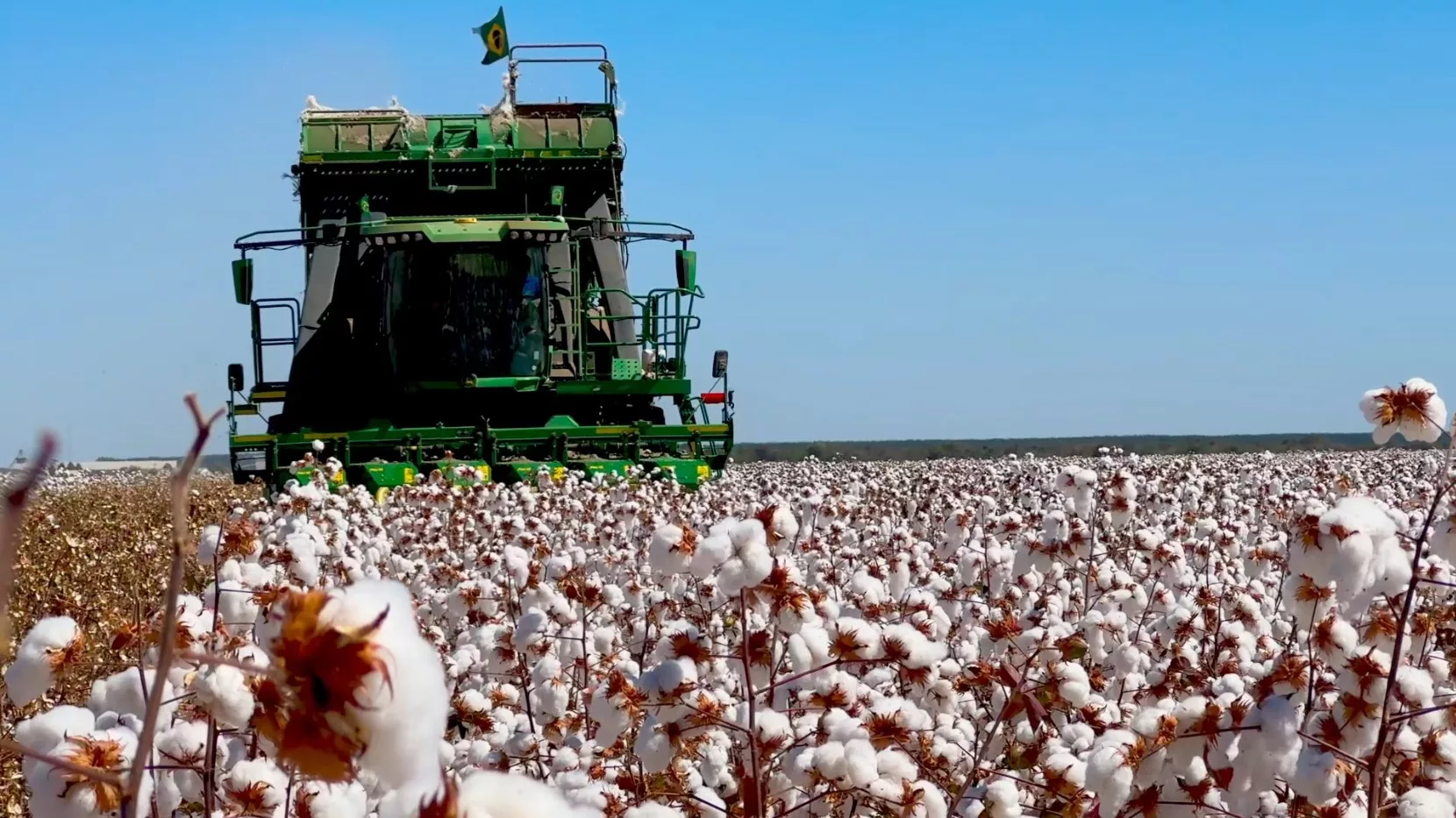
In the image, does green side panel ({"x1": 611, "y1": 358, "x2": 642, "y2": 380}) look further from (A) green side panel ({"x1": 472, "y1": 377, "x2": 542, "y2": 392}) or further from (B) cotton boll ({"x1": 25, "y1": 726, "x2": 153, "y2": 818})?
(B) cotton boll ({"x1": 25, "y1": 726, "x2": 153, "y2": 818})

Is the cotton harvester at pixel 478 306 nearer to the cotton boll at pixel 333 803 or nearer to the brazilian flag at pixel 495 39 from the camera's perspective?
the brazilian flag at pixel 495 39

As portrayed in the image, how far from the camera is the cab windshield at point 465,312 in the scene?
17656 mm

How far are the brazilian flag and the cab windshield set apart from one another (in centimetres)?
361

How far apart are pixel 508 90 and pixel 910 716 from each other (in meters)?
16.8

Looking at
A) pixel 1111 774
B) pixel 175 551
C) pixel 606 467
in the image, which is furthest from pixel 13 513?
pixel 606 467

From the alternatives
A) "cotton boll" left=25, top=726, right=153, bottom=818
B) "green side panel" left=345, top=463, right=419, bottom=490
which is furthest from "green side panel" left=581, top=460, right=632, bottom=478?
"cotton boll" left=25, top=726, right=153, bottom=818

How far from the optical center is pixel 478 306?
1778 centimetres

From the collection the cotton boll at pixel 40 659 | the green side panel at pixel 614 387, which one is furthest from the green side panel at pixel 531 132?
the cotton boll at pixel 40 659

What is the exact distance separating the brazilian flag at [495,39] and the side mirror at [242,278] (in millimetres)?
4465

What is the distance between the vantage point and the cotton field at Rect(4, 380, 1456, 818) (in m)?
1.22

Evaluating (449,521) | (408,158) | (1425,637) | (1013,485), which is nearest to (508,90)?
(408,158)

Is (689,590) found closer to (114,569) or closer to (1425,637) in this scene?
(1425,637)

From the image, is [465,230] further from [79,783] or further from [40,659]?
[79,783]

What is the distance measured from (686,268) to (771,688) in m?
14.6
